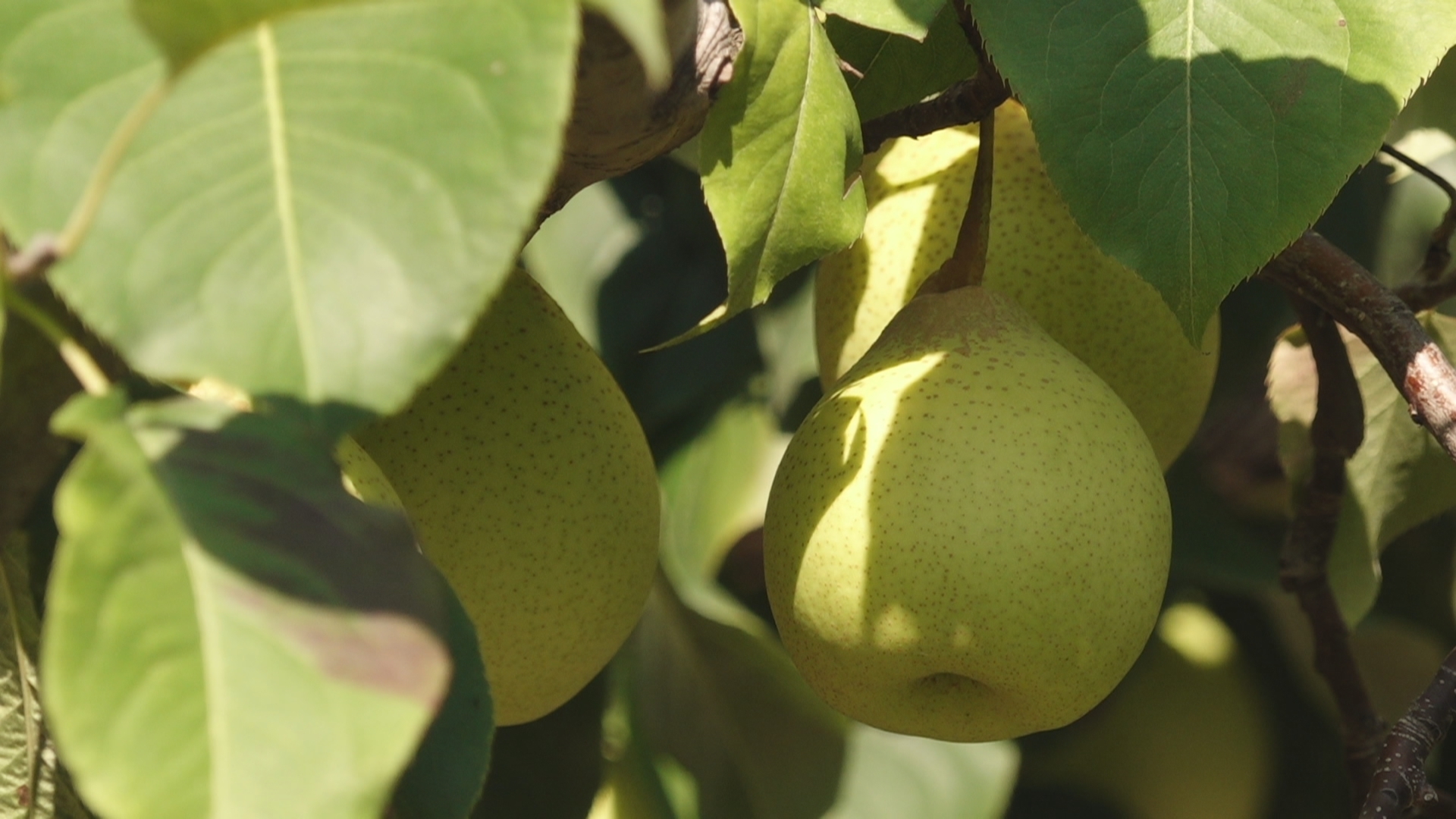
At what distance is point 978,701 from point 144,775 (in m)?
0.49

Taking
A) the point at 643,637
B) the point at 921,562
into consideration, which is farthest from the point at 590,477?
the point at 643,637

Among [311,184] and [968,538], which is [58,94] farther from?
[968,538]

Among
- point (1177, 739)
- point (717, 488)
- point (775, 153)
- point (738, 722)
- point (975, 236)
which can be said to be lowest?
point (1177, 739)

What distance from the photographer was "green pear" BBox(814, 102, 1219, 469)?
90cm

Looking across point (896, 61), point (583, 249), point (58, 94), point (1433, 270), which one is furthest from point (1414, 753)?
point (583, 249)

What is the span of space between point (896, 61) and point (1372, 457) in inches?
18.5

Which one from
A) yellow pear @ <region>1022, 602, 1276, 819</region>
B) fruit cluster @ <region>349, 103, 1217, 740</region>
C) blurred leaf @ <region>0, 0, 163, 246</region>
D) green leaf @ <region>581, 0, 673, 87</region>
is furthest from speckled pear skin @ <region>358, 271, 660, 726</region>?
yellow pear @ <region>1022, 602, 1276, 819</region>

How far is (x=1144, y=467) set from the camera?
2.49 ft

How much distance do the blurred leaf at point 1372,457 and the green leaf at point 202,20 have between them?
0.80 metres

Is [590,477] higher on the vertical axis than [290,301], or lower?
lower

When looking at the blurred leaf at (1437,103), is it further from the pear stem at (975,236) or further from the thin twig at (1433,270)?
the pear stem at (975,236)

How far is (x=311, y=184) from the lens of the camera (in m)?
0.45

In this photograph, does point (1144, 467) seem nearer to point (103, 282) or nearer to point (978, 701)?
point (978, 701)

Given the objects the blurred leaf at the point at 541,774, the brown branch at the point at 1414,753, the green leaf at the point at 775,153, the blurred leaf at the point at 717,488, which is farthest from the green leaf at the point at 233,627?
the blurred leaf at the point at 717,488
